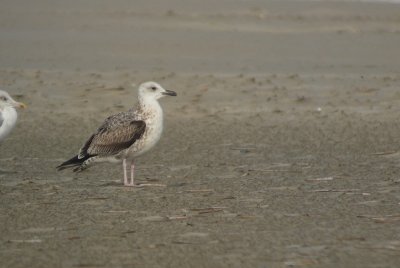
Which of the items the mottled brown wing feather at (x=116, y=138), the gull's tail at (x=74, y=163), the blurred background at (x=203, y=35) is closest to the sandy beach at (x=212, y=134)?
the blurred background at (x=203, y=35)

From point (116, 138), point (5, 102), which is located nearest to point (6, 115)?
point (5, 102)

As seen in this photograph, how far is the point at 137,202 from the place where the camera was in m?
9.69

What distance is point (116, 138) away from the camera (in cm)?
1069

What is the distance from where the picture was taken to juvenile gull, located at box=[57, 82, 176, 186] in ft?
34.9

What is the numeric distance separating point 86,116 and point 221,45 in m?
6.47

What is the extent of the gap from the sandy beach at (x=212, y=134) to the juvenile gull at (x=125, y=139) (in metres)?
0.27

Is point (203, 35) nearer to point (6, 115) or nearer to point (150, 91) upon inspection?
point (6, 115)

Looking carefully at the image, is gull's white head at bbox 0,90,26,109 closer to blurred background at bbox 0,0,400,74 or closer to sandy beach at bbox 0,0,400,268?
sandy beach at bbox 0,0,400,268

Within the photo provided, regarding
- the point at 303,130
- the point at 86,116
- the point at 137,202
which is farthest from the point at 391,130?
the point at 137,202

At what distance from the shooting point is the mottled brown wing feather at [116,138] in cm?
1064

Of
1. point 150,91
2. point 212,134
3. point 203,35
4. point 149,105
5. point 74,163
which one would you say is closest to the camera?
point 74,163

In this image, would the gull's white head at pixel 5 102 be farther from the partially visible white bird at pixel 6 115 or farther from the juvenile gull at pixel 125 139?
the juvenile gull at pixel 125 139

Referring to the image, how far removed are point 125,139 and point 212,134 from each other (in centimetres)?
382

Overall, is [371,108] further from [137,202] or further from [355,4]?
[355,4]
